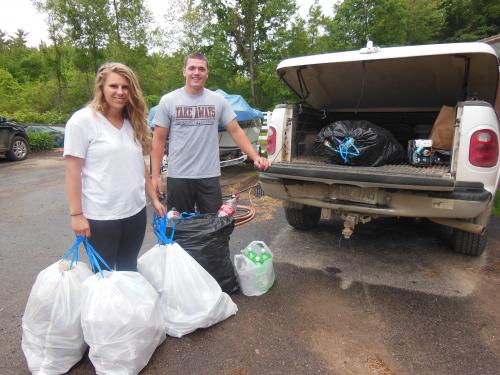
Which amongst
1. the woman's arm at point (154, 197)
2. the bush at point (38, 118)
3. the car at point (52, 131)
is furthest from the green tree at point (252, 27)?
the woman's arm at point (154, 197)

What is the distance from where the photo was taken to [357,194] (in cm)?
297

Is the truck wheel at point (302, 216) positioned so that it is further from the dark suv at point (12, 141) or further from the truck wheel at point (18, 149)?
the truck wheel at point (18, 149)

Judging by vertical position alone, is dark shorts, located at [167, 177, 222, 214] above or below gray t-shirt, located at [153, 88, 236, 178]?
below

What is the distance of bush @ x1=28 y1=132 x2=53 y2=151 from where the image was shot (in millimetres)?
13025

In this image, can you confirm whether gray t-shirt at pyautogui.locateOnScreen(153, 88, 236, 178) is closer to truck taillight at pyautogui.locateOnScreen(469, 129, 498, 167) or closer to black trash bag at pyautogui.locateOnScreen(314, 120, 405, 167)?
black trash bag at pyautogui.locateOnScreen(314, 120, 405, 167)

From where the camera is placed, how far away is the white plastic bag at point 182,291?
2195 millimetres

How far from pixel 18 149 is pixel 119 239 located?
11287 mm

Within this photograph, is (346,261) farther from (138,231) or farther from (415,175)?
(138,231)

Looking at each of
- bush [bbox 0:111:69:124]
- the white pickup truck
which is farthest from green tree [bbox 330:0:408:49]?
bush [bbox 0:111:69:124]

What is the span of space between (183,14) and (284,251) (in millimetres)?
18675

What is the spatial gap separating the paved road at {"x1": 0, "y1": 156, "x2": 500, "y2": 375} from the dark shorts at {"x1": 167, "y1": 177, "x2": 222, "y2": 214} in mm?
803

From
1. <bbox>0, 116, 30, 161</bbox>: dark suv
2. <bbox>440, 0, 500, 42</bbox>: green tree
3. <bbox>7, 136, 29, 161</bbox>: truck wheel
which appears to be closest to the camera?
<bbox>0, 116, 30, 161</bbox>: dark suv

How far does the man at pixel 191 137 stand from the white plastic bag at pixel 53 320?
0.98 metres

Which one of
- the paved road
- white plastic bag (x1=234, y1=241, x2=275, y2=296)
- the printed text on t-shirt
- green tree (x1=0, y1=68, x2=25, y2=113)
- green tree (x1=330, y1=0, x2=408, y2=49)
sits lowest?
the paved road
